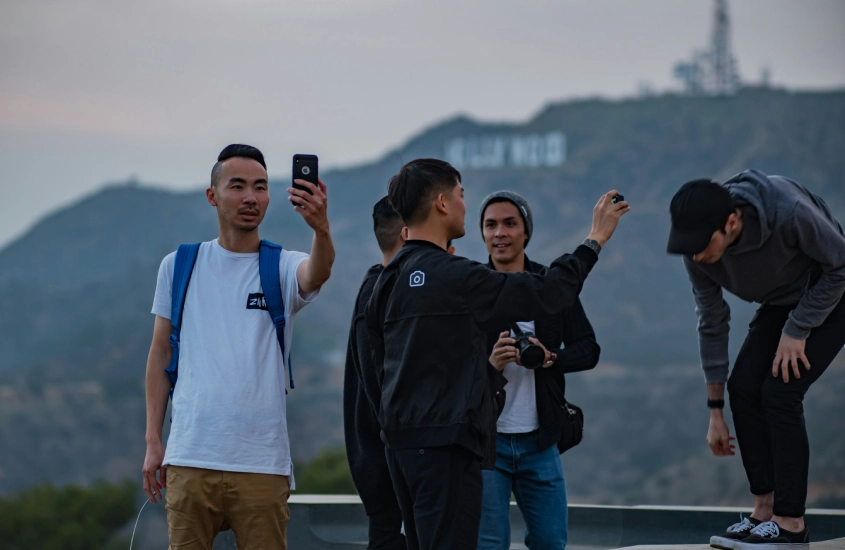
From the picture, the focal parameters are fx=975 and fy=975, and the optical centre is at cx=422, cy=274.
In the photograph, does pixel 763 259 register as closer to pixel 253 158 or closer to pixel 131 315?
pixel 253 158

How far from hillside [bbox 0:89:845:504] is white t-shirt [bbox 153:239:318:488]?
65742 mm

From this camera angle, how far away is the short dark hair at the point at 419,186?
3.24 metres

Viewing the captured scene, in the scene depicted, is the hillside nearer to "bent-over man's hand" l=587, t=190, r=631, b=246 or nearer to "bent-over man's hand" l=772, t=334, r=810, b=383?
"bent-over man's hand" l=772, t=334, r=810, b=383

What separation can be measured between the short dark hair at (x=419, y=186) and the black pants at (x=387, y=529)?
1.32 m

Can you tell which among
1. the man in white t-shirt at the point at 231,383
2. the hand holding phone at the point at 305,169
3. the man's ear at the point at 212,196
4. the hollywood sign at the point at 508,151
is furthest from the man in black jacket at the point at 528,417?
the hollywood sign at the point at 508,151

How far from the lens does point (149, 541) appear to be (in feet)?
174

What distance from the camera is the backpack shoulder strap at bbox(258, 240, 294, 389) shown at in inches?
138

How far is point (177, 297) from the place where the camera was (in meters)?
3.58

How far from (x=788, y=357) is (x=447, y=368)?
1559 millimetres

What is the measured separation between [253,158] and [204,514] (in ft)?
4.35

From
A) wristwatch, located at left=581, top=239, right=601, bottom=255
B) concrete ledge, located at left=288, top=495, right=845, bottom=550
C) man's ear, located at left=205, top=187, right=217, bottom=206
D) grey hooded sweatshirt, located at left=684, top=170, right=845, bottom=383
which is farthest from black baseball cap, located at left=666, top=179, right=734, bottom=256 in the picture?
concrete ledge, located at left=288, top=495, right=845, bottom=550

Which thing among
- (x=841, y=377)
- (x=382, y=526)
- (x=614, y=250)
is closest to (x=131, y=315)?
(x=614, y=250)

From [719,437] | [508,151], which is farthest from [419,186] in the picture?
[508,151]

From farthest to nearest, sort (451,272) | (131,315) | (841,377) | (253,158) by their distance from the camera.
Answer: (131,315) → (841,377) → (253,158) → (451,272)
